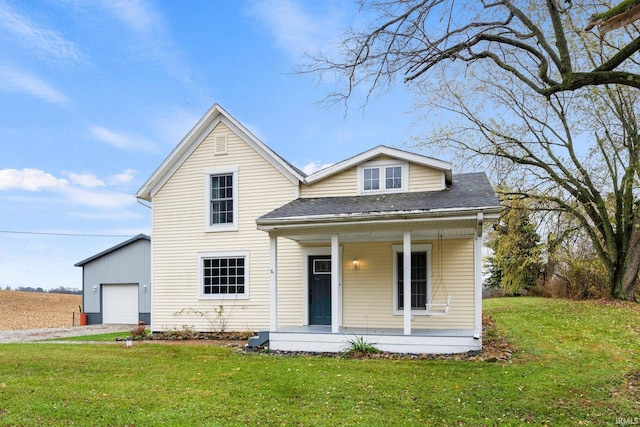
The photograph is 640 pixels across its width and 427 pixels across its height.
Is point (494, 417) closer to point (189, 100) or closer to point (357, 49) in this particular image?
point (357, 49)

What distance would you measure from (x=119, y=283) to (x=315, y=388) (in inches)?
731

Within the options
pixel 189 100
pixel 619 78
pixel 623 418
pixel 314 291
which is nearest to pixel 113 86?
pixel 189 100

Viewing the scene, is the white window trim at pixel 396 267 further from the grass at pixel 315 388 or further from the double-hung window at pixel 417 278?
the grass at pixel 315 388

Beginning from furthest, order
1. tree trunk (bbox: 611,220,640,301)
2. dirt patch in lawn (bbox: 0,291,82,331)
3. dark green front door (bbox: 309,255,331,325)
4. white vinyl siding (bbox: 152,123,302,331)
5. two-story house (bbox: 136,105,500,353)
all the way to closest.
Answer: dirt patch in lawn (bbox: 0,291,82,331) → tree trunk (bbox: 611,220,640,301) → white vinyl siding (bbox: 152,123,302,331) → dark green front door (bbox: 309,255,331,325) → two-story house (bbox: 136,105,500,353)

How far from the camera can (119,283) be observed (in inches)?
909

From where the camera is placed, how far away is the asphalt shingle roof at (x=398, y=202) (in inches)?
417

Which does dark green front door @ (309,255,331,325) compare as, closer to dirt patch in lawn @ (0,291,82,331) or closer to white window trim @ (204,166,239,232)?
white window trim @ (204,166,239,232)

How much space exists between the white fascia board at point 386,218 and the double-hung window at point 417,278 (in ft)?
7.77

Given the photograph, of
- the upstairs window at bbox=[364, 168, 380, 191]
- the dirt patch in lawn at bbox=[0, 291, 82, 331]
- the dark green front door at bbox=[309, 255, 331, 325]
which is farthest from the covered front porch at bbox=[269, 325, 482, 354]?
the dirt patch in lawn at bbox=[0, 291, 82, 331]

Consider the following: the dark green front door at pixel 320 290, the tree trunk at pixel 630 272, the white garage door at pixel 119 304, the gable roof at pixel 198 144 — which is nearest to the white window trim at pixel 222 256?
the dark green front door at pixel 320 290

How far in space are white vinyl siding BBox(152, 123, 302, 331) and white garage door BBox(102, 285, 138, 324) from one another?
28.0 ft

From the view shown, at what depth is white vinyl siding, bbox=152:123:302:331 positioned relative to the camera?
13.9m

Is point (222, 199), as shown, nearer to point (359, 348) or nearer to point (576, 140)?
point (359, 348)

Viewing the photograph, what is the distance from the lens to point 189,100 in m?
15.6
